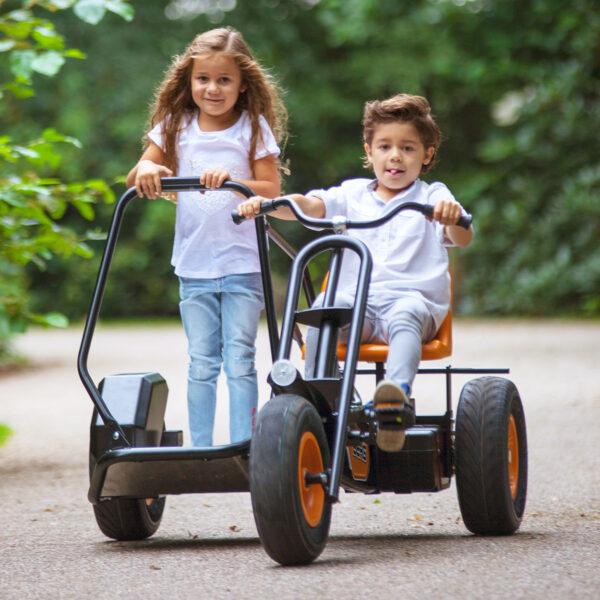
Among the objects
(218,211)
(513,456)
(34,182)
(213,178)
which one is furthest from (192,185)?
(34,182)

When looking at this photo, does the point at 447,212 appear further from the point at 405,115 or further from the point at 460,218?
the point at 405,115

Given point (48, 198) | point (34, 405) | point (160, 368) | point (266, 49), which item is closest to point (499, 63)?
point (266, 49)

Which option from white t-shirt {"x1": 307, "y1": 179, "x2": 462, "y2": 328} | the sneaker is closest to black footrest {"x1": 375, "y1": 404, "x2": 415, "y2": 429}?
the sneaker

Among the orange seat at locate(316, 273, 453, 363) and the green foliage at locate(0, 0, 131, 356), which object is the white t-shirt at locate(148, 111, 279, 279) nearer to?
the orange seat at locate(316, 273, 453, 363)

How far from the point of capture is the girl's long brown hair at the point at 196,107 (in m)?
4.82

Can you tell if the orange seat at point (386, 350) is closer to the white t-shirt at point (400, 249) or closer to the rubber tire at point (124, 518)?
the white t-shirt at point (400, 249)

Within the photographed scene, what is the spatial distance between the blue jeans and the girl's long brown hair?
1.50ft

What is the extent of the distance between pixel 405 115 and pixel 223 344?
1006mm

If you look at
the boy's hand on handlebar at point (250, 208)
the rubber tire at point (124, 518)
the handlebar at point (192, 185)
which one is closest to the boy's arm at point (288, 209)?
the boy's hand on handlebar at point (250, 208)

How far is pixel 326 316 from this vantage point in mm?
4312

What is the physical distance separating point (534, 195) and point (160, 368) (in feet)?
32.5

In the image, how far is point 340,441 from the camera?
3863 mm

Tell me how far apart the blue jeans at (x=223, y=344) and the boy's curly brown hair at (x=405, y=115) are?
2.20ft

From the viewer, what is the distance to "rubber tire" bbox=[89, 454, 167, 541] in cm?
464
